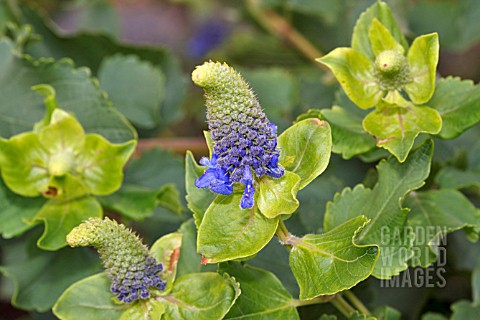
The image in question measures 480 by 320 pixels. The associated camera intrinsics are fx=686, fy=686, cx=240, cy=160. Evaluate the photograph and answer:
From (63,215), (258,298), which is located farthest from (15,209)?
(258,298)

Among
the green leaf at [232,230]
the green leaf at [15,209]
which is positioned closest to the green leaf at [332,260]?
the green leaf at [232,230]

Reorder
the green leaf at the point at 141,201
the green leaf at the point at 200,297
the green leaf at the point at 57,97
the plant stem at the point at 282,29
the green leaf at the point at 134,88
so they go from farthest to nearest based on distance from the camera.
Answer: the plant stem at the point at 282,29 < the green leaf at the point at 134,88 < the green leaf at the point at 57,97 < the green leaf at the point at 141,201 < the green leaf at the point at 200,297

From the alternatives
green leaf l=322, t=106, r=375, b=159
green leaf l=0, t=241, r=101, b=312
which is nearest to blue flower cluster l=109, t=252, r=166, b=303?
green leaf l=322, t=106, r=375, b=159

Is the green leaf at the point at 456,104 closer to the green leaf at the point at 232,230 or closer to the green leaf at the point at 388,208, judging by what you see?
the green leaf at the point at 388,208

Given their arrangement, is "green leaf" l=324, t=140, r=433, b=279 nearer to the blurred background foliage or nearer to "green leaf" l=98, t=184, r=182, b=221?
the blurred background foliage

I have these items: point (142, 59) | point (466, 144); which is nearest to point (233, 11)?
point (142, 59)

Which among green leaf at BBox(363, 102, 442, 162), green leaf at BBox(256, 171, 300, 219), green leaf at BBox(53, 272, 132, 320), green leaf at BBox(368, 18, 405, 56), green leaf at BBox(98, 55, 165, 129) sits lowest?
green leaf at BBox(53, 272, 132, 320)
